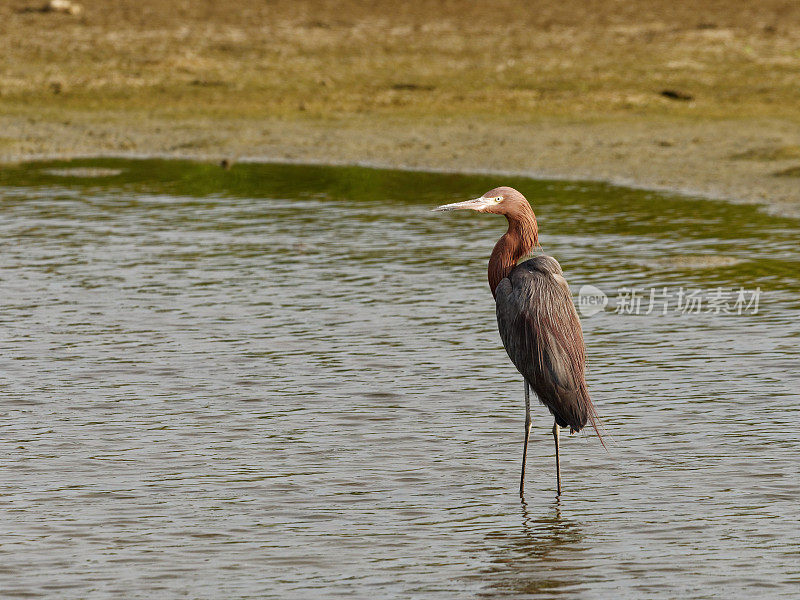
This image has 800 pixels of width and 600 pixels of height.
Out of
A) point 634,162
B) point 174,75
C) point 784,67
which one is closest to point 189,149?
point 174,75

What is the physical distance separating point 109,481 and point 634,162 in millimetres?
13319

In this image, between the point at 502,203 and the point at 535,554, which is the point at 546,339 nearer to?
the point at 502,203

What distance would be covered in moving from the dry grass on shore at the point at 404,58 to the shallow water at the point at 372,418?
24.8 ft

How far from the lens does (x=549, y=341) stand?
7.68 m

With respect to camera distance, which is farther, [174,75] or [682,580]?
[174,75]

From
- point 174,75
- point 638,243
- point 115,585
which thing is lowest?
point 115,585

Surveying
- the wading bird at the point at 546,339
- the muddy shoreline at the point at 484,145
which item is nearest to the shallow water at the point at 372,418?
the wading bird at the point at 546,339

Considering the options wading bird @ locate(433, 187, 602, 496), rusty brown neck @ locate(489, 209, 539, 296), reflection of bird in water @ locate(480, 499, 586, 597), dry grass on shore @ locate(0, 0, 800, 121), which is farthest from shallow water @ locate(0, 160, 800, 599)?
dry grass on shore @ locate(0, 0, 800, 121)

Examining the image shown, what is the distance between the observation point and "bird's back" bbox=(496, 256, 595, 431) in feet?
25.0

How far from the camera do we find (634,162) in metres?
19.8

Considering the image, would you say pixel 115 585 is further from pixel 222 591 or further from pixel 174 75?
pixel 174 75

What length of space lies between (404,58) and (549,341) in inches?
718

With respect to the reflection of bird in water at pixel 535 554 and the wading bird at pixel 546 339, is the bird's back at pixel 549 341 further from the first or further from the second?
the reflection of bird in water at pixel 535 554

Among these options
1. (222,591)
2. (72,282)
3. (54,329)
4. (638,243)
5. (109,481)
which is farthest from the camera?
(638,243)
